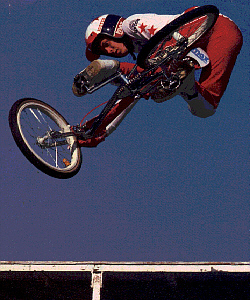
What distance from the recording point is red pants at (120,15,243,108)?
6.13 meters

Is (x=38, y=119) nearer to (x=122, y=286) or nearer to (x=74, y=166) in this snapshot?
(x=74, y=166)

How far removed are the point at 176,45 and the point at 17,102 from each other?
2.53 m

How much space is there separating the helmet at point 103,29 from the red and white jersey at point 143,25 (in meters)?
0.15

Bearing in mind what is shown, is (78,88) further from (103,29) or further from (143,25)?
(143,25)

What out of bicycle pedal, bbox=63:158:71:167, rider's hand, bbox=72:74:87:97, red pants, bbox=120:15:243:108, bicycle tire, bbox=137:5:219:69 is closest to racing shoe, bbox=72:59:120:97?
rider's hand, bbox=72:74:87:97

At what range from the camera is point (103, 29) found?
231 inches

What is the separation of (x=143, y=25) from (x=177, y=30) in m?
0.60

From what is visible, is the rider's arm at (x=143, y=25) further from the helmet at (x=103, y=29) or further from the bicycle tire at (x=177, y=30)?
the bicycle tire at (x=177, y=30)

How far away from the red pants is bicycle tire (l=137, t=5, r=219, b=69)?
8.9 inches

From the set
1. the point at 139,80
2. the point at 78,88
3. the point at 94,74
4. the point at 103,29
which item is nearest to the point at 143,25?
the point at 103,29

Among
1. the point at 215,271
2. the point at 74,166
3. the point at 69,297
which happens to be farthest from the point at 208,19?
the point at 69,297

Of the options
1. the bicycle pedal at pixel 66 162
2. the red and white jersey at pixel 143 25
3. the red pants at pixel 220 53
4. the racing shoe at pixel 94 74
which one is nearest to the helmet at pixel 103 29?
the red and white jersey at pixel 143 25

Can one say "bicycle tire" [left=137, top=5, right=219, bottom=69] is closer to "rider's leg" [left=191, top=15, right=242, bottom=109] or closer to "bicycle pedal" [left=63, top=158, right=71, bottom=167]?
"rider's leg" [left=191, top=15, right=242, bottom=109]

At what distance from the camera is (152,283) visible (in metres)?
→ 5.03
